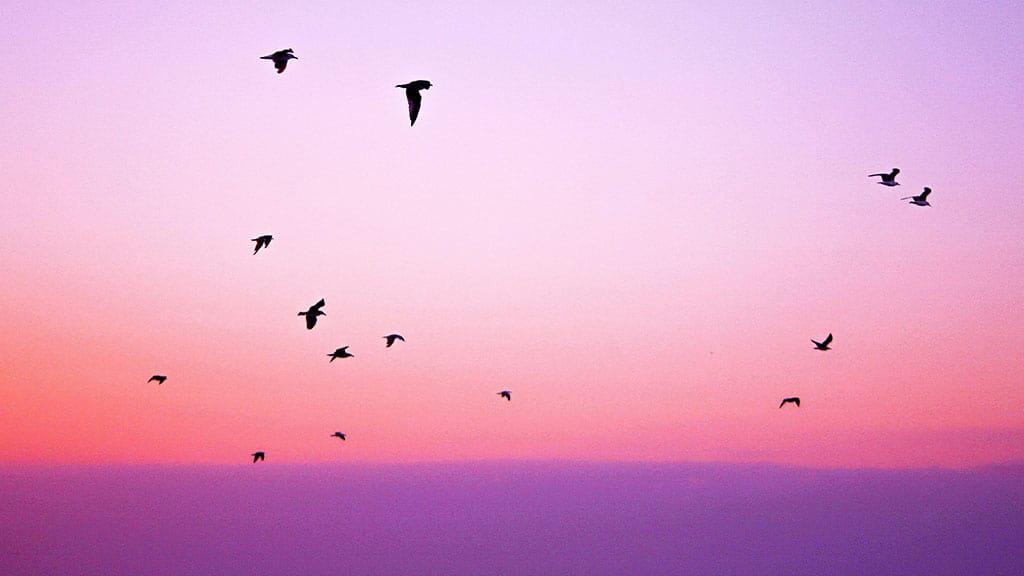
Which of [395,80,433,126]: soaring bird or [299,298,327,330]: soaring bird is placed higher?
[395,80,433,126]: soaring bird

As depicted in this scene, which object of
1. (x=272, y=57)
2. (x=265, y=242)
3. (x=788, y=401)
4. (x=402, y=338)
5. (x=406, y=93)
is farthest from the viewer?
(x=788, y=401)

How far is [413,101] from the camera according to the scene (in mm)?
40375

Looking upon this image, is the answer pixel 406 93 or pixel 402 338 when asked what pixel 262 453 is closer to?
pixel 402 338

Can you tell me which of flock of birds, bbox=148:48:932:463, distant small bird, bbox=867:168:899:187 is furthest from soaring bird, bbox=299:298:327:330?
distant small bird, bbox=867:168:899:187

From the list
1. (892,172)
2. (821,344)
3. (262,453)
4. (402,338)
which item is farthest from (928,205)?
(262,453)

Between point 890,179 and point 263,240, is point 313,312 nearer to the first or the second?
point 263,240

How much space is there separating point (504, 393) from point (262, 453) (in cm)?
1457

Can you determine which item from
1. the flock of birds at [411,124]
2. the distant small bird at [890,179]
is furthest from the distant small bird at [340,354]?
the distant small bird at [890,179]

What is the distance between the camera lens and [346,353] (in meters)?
53.6

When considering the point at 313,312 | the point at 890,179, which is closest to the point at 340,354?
the point at 313,312

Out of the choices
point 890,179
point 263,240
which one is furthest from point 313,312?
point 890,179

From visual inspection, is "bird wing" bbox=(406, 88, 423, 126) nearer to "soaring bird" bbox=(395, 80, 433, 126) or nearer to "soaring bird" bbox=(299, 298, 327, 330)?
"soaring bird" bbox=(395, 80, 433, 126)

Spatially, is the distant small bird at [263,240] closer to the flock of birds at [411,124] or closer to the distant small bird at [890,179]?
the flock of birds at [411,124]

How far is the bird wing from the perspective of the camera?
39625 mm
